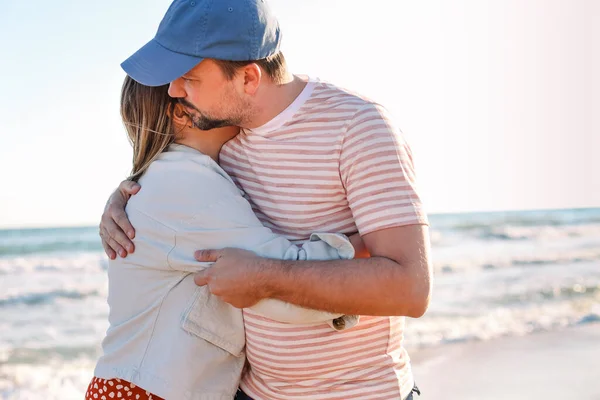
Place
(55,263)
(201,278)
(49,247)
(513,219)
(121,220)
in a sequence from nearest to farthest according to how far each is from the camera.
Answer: (201,278) → (121,220) → (55,263) → (49,247) → (513,219)

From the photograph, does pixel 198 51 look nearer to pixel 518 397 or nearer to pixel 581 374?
pixel 518 397

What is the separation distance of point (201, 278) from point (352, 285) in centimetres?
43

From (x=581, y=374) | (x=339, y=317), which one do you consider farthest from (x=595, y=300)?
(x=339, y=317)

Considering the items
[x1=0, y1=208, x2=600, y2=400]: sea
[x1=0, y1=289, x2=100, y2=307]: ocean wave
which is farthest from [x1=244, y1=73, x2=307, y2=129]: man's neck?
[x1=0, y1=289, x2=100, y2=307]: ocean wave

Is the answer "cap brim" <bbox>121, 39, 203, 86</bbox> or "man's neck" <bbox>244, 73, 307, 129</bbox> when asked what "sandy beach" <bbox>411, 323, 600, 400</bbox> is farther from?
"cap brim" <bbox>121, 39, 203, 86</bbox>

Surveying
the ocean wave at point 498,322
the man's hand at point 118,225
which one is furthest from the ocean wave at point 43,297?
the man's hand at point 118,225

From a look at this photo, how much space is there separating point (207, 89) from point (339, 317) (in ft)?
2.53

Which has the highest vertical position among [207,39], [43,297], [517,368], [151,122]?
[207,39]

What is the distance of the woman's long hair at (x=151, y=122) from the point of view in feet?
7.95

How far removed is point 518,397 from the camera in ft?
17.0

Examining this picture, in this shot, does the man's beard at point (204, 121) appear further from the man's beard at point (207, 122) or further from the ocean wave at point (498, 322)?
the ocean wave at point (498, 322)

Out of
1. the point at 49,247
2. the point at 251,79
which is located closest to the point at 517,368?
the point at 251,79

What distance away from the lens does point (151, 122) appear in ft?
7.95

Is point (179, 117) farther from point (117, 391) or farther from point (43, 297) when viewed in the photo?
point (43, 297)
